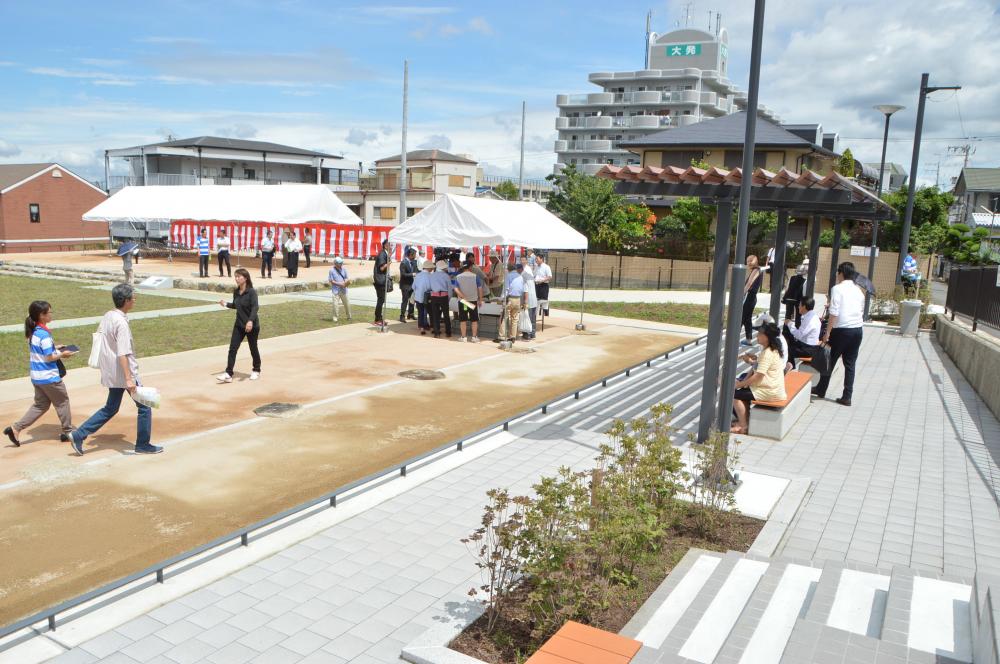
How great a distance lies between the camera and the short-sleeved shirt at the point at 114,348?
297 inches

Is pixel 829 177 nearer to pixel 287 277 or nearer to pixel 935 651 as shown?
pixel 935 651

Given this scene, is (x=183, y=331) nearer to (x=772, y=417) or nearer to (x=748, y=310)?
(x=748, y=310)

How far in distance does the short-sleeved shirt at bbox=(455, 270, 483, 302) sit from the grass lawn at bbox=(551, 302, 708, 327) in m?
6.62

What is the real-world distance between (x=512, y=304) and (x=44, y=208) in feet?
158

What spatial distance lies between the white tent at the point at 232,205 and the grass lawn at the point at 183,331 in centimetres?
1179

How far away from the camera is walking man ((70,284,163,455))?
24.7ft

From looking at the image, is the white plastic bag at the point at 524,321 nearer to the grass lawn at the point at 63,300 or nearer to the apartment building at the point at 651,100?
the grass lawn at the point at 63,300

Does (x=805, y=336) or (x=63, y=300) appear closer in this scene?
(x=805, y=336)

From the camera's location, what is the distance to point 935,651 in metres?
4.04

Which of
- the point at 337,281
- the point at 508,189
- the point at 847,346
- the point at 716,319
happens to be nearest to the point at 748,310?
the point at 847,346

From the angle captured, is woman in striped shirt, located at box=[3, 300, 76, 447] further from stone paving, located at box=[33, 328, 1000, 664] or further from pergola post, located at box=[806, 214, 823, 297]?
pergola post, located at box=[806, 214, 823, 297]

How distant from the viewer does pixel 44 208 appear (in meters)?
50.2

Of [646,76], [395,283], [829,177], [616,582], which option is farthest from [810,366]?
[646,76]

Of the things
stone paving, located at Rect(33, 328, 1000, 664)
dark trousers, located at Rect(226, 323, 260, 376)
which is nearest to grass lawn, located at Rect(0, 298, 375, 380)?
dark trousers, located at Rect(226, 323, 260, 376)
